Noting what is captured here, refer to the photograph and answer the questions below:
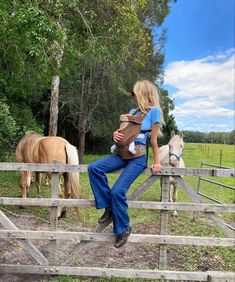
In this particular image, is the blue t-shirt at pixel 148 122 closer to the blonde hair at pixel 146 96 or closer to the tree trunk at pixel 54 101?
the blonde hair at pixel 146 96

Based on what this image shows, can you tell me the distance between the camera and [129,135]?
3.54 metres

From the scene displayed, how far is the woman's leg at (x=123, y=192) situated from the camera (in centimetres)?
350

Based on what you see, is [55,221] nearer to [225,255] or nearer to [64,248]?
[64,248]

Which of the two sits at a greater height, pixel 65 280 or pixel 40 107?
pixel 40 107

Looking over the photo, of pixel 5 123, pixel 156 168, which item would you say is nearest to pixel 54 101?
pixel 5 123

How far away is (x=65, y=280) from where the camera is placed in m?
3.79

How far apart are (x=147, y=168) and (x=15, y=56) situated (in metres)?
6.52

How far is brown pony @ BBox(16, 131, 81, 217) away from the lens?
19.5 feet

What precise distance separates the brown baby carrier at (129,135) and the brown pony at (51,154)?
7.45ft

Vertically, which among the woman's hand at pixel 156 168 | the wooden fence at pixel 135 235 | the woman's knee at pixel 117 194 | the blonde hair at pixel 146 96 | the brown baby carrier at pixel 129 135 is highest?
the blonde hair at pixel 146 96

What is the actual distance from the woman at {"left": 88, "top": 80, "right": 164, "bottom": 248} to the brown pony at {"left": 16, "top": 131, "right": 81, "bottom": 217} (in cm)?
214

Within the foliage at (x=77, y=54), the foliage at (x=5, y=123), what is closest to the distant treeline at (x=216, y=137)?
the foliage at (x=77, y=54)

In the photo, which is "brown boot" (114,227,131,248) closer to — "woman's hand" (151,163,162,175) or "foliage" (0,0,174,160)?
"woman's hand" (151,163,162,175)

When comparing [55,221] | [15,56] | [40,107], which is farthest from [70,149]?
[40,107]
